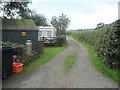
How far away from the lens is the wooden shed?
388 inches

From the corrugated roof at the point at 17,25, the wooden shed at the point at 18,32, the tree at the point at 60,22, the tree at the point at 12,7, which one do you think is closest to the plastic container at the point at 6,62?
the wooden shed at the point at 18,32

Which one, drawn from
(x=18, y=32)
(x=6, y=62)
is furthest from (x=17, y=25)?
(x=6, y=62)

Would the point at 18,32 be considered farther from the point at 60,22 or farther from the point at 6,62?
the point at 60,22

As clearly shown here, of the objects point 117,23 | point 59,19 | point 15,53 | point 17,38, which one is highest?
point 59,19

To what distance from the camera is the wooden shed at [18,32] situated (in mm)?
9844

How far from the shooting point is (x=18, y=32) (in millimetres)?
10086

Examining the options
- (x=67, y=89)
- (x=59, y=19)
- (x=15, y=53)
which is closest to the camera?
(x=67, y=89)

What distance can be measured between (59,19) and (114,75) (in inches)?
1365

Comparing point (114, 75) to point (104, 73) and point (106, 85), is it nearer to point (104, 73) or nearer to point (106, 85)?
point (104, 73)

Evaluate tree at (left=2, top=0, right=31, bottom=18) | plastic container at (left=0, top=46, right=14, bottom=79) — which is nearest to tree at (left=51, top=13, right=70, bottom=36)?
tree at (left=2, top=0, right=31, bottom=18)

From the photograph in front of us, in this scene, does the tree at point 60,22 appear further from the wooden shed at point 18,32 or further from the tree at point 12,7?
the wooden shed at point 18,32

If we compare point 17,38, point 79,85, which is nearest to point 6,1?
point 17,38

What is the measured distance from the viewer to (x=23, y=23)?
10.8 metres

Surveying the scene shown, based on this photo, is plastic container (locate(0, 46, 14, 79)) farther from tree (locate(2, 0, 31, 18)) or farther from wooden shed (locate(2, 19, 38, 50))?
tree (locate(2, 0, 31, 18))
